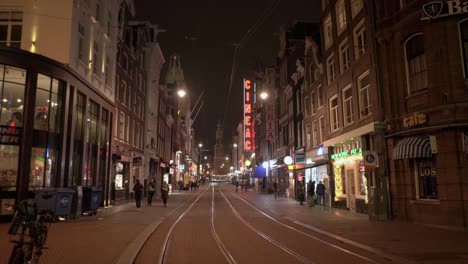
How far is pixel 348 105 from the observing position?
77.2 ft

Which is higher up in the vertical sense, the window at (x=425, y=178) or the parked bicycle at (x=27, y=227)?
the window at (x=425, y=178)

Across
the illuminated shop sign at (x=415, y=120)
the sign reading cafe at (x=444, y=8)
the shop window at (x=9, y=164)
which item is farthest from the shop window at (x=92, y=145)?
the sign reading cafe at (x=444, y=8)

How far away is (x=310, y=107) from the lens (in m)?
31.2

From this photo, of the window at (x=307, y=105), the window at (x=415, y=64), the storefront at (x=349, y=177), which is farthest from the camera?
the window at (x=307, y=105)

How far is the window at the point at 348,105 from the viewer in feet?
75.4

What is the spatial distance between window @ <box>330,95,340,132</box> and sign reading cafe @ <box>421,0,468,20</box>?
10.7 metres

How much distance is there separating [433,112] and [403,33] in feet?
13.0

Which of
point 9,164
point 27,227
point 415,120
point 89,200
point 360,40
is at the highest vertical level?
point 360,40

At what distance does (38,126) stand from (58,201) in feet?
13.2

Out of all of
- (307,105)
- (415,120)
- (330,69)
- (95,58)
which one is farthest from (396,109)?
(95,58)

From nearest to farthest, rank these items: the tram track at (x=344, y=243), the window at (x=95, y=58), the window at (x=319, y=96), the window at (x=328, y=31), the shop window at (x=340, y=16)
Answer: the tram track at (x=344, y=243)
the shop window at (x=340, y=16)
the window at (x=95, y=58)
the window at (x=328, y=31)
the window at (x=319, y=96)

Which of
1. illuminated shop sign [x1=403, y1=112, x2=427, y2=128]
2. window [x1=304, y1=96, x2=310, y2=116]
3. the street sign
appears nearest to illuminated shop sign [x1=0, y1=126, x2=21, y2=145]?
the street sign

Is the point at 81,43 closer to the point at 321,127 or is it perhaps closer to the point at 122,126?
the point at 122,126

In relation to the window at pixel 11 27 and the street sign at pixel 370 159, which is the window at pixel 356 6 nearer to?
the street sign at pixel 370 159
